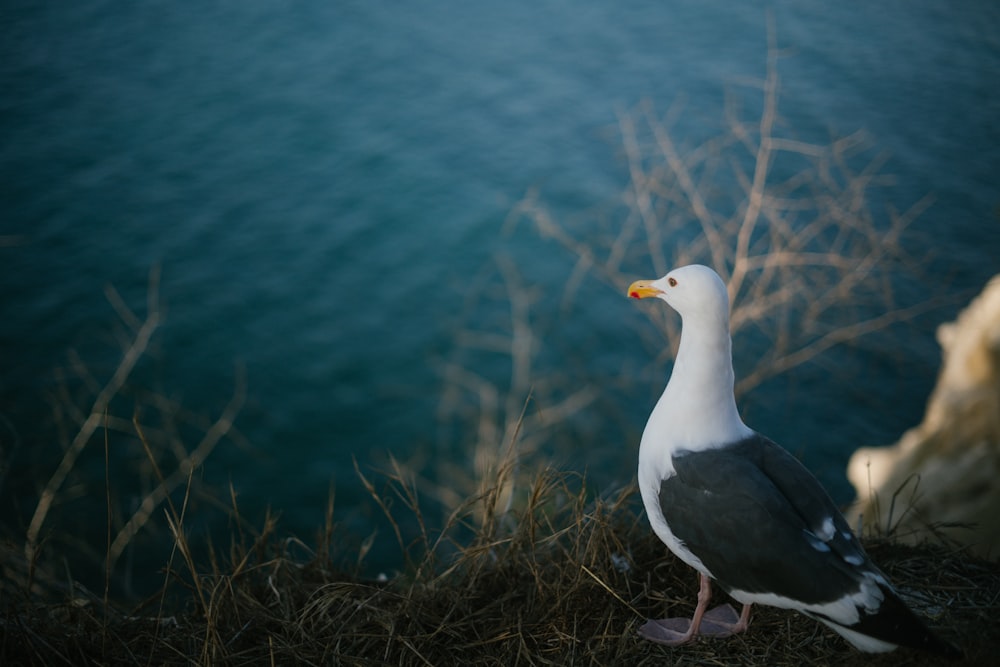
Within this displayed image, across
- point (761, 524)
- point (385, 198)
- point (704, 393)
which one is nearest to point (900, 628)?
point (761, 524)

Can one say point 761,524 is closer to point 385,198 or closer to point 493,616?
point 493,616

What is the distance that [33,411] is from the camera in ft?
26.9

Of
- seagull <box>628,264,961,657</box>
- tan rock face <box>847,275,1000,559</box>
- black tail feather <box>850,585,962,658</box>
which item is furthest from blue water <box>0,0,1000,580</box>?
black tail feather <box>850,585,962,658</box>

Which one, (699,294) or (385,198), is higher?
(699,294)

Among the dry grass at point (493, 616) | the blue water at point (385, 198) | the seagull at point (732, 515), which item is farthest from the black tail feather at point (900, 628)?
the blue water at point (385, 198)

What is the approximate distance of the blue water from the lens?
853cm

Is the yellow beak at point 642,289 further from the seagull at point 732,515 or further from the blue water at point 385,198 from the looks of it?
the blue water at point 385,198

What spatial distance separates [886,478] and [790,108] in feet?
16.5

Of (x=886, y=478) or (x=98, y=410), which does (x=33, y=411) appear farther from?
(x=886, y=478)

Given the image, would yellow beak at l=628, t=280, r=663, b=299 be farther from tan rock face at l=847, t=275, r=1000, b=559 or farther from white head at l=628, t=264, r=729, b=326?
tan rock face at l=847, t=275, r=1000, b=559

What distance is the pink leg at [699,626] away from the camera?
2.45 meters

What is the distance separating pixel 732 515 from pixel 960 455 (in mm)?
3188

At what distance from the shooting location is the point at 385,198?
9.80 metres

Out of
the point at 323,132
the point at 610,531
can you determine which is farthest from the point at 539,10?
the point at 610,531
